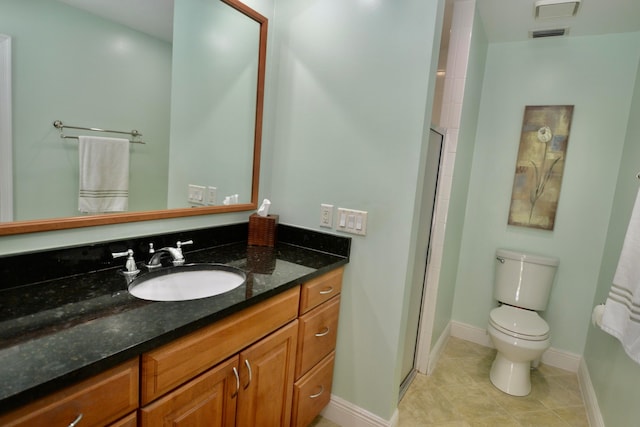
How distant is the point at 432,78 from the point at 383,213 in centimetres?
66

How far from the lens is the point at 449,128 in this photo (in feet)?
7.27

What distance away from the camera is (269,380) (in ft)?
4.47

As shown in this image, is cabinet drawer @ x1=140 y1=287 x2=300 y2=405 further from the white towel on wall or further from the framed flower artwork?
the framed flower artwork

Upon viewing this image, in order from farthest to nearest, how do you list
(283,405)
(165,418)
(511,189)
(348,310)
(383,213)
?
(511,189)
(348,310)
(383,213)
(283,405)
(165,418)

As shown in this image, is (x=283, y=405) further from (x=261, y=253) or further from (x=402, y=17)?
(x=402, y=17)

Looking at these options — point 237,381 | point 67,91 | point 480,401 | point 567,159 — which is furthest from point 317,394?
point 567,159

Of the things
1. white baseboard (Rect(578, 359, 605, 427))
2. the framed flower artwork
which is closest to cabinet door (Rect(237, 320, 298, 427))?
white baseboard (Rect(578, 359, 605, 427))

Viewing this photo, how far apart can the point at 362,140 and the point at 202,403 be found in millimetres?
1289

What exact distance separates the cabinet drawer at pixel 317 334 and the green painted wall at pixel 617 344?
1.35m

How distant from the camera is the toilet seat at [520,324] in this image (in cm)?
216

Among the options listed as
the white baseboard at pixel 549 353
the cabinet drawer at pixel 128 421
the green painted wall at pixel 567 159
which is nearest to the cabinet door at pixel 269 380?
the cabinet drawer at pixel 128 421

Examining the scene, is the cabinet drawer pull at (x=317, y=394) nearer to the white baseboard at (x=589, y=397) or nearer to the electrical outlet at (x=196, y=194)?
the electrical outlet at (x=196, y=194)

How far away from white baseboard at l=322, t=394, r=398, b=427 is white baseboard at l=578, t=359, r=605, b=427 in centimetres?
115

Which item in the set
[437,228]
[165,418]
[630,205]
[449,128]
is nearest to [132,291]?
[165,418]
